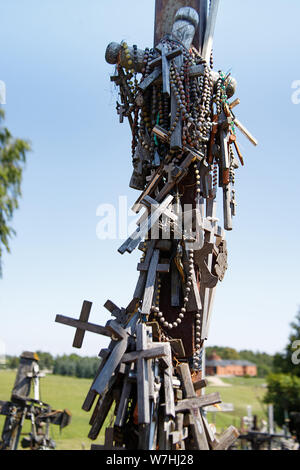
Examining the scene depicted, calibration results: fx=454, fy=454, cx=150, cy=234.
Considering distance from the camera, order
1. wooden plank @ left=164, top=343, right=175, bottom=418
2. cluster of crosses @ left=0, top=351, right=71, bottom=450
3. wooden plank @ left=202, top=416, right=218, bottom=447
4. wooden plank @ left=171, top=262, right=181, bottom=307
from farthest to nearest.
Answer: cluster of crosses @ left=0, top=351, right=71, bottom=450
wooden plank @ left=171, top=262, right=181, bottom=307
wooden plank @ left=202, top=416, right=218, bottom=447
wooden plank @ left=164, top=343, right=175, bottom=418

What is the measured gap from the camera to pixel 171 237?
5391 millimetres

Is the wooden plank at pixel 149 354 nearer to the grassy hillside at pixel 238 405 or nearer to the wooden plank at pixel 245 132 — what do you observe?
the wooden plank at pixel 245 132

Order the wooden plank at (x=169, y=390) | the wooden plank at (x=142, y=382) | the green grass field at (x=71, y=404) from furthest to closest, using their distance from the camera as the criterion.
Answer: the green grass field at (x=71, y=404) → the wooden plank at (x=169, y=390) → the wooden plank at (x=142, y=382)

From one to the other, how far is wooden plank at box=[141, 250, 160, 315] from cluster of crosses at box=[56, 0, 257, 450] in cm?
1

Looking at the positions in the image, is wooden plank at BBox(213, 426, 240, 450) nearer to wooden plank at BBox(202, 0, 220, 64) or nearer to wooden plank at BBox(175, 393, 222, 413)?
wooden plank at BBox(175, 393, 222, 413)

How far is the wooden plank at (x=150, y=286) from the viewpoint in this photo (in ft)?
16.0

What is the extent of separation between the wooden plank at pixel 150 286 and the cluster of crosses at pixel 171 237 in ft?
0.04

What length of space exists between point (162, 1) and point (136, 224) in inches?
127

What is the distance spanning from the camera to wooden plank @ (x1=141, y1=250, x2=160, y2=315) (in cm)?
488

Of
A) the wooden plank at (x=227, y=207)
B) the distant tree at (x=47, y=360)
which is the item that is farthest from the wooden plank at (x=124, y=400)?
the distant tree at (x=47, y=360)

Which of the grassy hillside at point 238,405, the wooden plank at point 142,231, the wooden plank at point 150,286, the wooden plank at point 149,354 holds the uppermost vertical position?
the wooden plank at point 142,231

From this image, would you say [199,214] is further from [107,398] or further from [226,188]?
[107,398]

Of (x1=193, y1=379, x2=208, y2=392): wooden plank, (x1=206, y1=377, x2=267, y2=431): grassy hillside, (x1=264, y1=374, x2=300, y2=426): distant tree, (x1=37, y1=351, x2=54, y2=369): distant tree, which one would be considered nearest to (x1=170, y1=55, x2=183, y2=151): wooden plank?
(x1=193, y1=379, x2=208, y2=392): wooden plank
